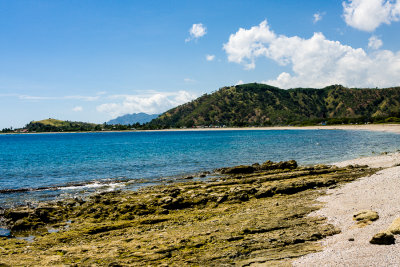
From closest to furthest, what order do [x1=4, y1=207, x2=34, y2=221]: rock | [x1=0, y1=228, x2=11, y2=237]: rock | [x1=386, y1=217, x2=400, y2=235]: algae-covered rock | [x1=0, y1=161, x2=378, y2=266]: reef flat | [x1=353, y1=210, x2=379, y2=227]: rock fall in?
[x1=386, y1=217, x2=400, y2=235]: algae-covered rock
[x1=0, y1=161, x2=378, y2=266]: reef flat
[x1=353, y1=210, x2=379, y2=227]: rock
[x1=0, y1=228, x2=11, y2=237]: rock
[x1=4, y1=207, x2=34, y2=221]: rock

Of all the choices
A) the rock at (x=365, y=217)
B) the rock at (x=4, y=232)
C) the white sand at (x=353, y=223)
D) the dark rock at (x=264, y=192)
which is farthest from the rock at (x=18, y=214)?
the rock at (x=365, y=217)

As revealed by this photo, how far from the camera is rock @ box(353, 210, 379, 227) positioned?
1414 centimetres

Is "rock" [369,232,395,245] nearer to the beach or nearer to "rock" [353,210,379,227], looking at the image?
the beach

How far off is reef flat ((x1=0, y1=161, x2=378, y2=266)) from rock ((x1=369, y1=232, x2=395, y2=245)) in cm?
235

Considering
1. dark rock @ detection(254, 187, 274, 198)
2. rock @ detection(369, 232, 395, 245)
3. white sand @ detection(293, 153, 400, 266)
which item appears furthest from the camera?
dark rock @ detection(254, 187, 274, 198)

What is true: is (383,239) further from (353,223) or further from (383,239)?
(353,223)

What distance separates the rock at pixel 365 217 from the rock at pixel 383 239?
7.55 feet

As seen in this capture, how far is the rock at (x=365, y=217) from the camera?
46.4ft

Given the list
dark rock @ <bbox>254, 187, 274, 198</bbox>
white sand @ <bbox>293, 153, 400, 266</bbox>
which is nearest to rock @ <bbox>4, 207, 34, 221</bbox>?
dark rock @ <bbox>254, 187, 274, 198</bbox>

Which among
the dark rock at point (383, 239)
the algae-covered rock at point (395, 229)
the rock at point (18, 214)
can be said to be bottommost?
the rock at point (18, 214)

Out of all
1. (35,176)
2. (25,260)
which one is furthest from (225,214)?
(35,176)

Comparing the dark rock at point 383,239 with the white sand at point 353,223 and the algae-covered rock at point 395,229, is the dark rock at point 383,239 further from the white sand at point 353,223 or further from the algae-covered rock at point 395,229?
the algae-covered rock at point 395,229

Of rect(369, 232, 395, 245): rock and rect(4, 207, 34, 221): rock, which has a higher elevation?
rect(369, 232, 395, 245): rock

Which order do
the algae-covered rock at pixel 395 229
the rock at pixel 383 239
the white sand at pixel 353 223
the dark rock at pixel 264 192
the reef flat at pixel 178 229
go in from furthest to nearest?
1. the dark rock at pixel 264 192
2. the reef flat at pixel 178 229
3. the algae-covered rock at pixel 395 229
4. the rock at pixel 383 239
5. the white sand at pixel 353 223
